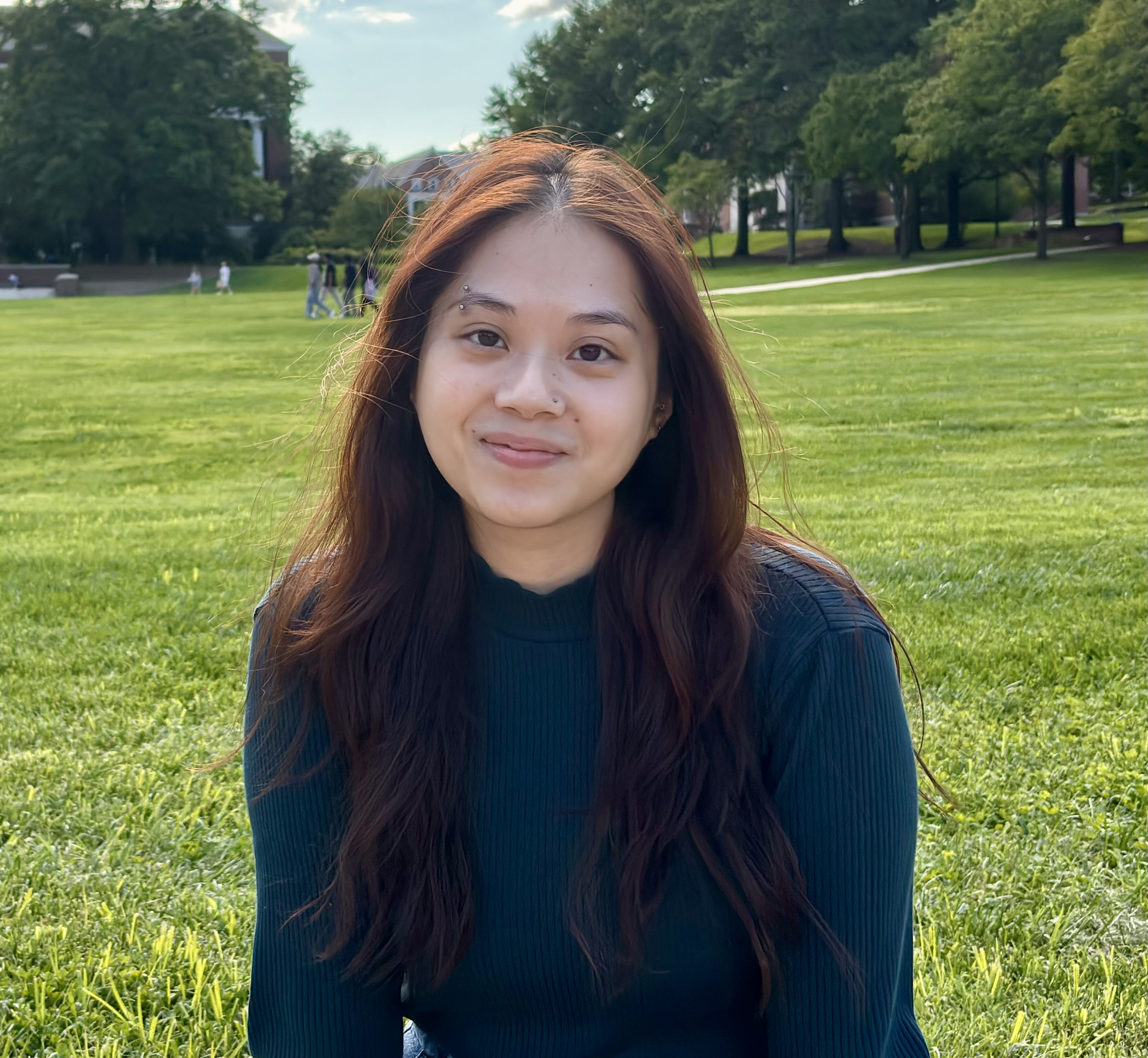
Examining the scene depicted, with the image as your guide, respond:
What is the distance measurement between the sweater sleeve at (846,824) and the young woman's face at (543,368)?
0.42 m

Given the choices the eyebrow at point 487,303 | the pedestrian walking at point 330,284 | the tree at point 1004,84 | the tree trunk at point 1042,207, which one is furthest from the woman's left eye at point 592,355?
the tree trunk at point 1042,207

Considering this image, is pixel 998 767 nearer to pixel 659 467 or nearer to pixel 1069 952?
pixel 1069 952

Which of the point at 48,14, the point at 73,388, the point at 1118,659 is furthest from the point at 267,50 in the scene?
the point at 1118,659

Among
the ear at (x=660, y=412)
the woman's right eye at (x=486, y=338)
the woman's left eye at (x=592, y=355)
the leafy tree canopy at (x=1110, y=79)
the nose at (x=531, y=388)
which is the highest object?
the leafy tree canopy at (x=1110, y=79)

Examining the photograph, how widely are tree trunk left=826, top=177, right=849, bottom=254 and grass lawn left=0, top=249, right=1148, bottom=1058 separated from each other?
40.4m

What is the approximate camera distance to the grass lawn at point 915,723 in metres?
2.82

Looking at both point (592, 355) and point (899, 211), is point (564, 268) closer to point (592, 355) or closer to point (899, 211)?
point (592, 355)

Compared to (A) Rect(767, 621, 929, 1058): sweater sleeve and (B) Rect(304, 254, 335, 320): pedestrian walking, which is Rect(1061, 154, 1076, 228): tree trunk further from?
(A) Rect(767, 621, 929, 1058): sweater sleeve

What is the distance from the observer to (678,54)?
55.1m

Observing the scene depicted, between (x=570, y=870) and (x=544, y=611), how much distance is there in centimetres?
38

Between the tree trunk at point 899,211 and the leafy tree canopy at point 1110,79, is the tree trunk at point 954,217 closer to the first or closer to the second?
the tree trunk at point 899,211

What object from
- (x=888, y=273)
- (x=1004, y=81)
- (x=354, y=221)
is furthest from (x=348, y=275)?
(x=1004, y=81)

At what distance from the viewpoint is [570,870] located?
1.82m

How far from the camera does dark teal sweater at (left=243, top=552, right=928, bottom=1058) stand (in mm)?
1742
